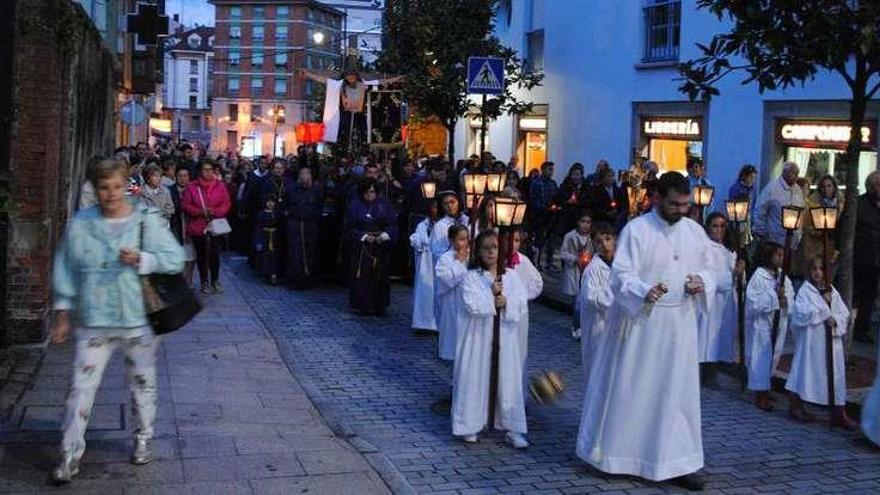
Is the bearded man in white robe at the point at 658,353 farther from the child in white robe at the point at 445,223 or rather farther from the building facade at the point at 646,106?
the building facade at the point at 646,106

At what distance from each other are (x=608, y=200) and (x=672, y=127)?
9.16 ft

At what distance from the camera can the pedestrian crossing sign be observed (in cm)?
1366

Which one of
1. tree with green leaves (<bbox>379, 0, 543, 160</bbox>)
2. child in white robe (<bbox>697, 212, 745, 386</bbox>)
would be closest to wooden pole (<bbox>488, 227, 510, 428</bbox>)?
child in white robe (<bbox>697, 212, 745, 386</bbox>)

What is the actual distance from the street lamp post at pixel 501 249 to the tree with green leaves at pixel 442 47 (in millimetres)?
11589

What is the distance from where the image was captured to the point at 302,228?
15195mm

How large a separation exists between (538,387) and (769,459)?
1.61m

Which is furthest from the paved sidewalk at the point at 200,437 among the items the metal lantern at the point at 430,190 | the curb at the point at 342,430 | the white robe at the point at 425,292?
the metal lantern at the point at 430,190

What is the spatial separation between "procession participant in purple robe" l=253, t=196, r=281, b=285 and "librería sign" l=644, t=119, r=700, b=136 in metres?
6.73

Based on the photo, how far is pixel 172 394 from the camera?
8.21m

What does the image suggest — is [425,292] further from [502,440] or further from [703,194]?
[502,440]

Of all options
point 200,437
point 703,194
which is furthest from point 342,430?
point 703,194

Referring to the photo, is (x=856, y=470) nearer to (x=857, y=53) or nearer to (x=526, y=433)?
(x=526, y=433)

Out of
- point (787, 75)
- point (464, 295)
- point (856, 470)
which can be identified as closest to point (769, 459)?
point (856, 470)

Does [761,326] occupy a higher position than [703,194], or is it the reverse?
[703,194]
